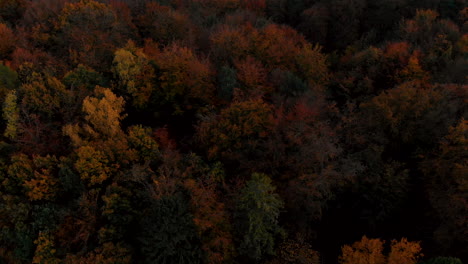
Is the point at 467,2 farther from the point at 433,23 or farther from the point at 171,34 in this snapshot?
the point at 171,34

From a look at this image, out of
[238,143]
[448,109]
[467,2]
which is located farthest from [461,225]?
[467,2]

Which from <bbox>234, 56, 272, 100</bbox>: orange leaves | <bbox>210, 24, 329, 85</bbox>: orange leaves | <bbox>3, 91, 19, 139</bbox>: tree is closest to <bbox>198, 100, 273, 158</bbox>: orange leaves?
<bbox>234, 56, 272, 100</bbox>: orange leaves

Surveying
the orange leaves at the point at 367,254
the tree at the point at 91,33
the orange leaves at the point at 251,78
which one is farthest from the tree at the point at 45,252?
the orange leaves at the point at 367,254

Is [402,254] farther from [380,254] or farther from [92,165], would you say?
[92,165]

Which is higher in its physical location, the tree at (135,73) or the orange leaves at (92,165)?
the tree at (135,73)

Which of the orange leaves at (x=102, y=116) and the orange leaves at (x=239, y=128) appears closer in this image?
the orange leaves at (x=102, y=116)

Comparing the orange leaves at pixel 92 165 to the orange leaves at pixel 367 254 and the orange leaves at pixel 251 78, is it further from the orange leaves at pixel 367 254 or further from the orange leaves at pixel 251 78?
the orange leaves at pixel 367 254
